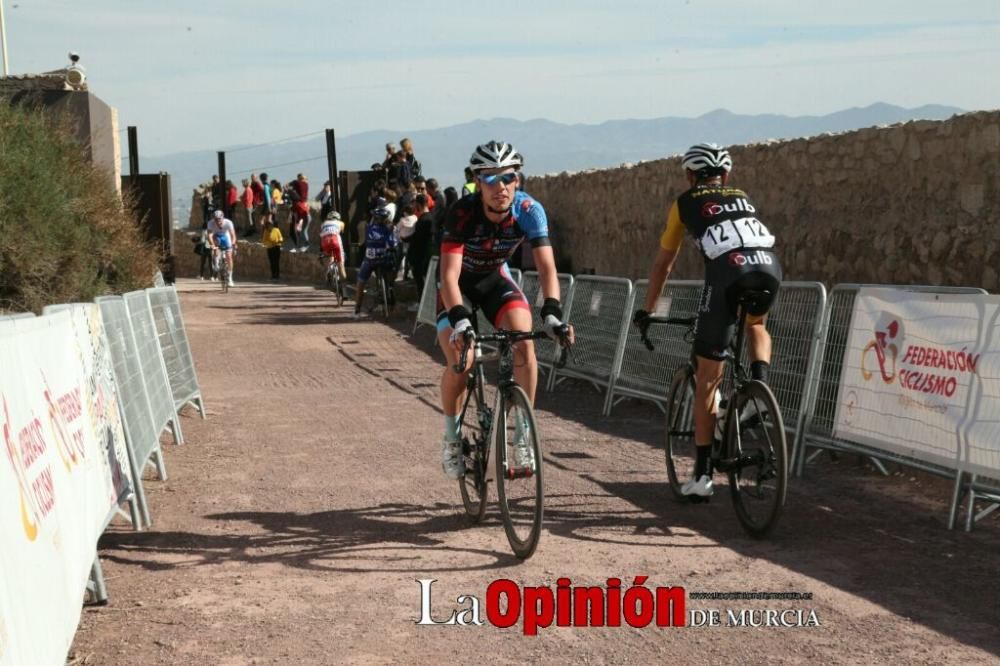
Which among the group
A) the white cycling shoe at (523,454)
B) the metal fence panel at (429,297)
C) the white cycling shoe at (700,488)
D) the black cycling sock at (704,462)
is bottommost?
the metal fence panel at (429,297)

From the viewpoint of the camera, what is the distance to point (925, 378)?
7609 mm

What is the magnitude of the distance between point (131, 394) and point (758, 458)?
3.88 meters

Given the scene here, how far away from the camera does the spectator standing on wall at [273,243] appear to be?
36.4m

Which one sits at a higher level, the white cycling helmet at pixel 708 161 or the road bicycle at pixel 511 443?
the white cycling helmet at pixel 708 161

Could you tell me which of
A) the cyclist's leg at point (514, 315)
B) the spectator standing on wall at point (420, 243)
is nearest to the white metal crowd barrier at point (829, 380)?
the cyclist's leg at point (514, 315)

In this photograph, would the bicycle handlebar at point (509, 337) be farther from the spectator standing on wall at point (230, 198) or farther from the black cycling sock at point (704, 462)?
the spectator standing on wall at point (230, 198)

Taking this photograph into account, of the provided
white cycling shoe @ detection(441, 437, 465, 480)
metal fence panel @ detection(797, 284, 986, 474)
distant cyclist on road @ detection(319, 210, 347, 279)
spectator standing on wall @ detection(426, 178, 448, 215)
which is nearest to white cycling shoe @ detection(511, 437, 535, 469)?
white cycling shoe @ detection(441, 437, 465, 480)

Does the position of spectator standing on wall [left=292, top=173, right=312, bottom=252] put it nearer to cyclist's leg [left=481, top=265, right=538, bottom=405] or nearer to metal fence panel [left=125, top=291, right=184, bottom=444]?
metal fence panel [left=125, top=291, right=184, bottom=444]

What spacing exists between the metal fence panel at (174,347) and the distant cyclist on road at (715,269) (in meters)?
4.71

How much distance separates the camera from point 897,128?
11.1 m

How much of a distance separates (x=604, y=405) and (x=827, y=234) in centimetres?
262

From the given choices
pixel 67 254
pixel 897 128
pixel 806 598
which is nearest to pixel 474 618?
pixel 806 598

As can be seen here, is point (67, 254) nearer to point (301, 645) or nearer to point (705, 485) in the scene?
point (705, 485)

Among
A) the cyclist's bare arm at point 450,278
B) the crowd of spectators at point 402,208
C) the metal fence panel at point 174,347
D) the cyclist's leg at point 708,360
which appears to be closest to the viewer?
the cyclist's bare arm at point 450,278
